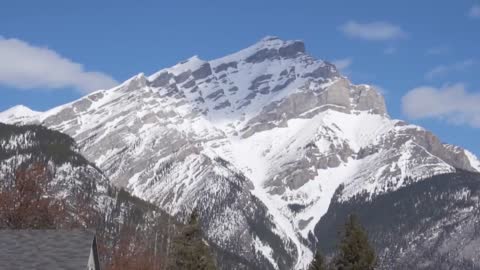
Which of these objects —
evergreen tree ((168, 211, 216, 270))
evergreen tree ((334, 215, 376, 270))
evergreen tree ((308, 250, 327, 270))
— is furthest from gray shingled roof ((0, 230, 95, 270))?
evergreen tree ((308, 250, 327, 270))

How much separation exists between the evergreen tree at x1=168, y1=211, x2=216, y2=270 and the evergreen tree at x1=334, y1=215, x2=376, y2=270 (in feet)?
35.0

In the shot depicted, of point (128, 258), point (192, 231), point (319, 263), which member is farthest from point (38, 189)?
point (319, 263)

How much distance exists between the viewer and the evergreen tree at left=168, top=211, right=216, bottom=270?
58.5 meters

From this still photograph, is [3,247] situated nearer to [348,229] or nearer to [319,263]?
[348,229]

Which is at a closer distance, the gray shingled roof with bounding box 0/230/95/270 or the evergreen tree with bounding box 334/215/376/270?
the gray shingled roof with bounding box 0/230/95/270

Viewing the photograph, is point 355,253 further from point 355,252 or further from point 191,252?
point 191,252

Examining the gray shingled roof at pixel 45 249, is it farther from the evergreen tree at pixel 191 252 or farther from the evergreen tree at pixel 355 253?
the evergreen tree at pixel 355 253

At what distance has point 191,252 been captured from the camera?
58.6 meters

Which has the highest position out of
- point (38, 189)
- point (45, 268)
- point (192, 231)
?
point (38, 189)

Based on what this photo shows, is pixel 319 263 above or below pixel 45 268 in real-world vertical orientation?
above

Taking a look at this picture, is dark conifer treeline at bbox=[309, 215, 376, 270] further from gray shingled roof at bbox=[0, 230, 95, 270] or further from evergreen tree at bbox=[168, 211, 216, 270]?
gray shingled roof at bbox=[0, 230, 95, 270]

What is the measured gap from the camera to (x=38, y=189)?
73.4 m

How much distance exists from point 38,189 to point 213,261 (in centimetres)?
2096

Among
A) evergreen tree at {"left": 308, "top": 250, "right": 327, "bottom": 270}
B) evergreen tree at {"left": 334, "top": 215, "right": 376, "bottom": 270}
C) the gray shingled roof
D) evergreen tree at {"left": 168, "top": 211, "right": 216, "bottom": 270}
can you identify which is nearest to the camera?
the gray shingled roof
